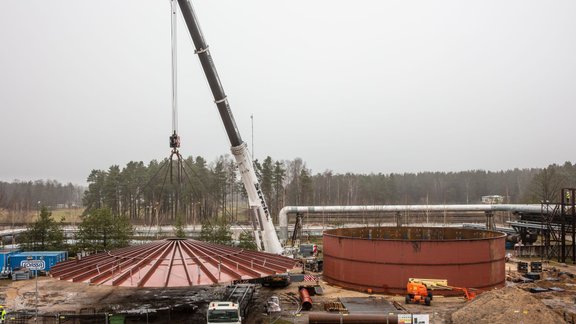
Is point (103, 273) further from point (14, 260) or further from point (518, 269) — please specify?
point (518, 269)

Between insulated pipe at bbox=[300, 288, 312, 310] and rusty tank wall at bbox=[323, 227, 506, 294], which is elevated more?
rusty tank wall at bbox=[323, 227, 506, 294]

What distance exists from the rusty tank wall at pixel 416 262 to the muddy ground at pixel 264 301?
52.5 inches

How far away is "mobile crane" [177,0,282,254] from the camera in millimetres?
28969

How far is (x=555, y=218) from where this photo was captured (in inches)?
2137

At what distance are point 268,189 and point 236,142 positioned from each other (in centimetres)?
6335

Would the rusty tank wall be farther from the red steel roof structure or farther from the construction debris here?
the red steel roof structure

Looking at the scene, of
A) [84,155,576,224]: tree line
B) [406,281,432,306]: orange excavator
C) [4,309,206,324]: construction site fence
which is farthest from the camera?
[84,155,576,224]: tree line

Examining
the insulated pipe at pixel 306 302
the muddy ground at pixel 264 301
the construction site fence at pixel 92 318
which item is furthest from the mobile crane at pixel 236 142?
the construction site fence at pixel 92 318

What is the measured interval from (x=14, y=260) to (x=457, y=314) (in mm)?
42072

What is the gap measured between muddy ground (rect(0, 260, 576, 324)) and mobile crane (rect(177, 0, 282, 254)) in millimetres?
4667

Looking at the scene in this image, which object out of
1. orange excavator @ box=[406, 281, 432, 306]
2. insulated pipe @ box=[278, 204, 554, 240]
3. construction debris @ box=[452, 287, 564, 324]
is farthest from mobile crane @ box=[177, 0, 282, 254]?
insulated pipe @ box=[278, 204, 554, 240]

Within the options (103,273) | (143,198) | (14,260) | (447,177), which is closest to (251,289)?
(103,273)

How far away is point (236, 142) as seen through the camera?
32094mm

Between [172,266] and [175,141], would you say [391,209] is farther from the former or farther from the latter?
[172,266]
